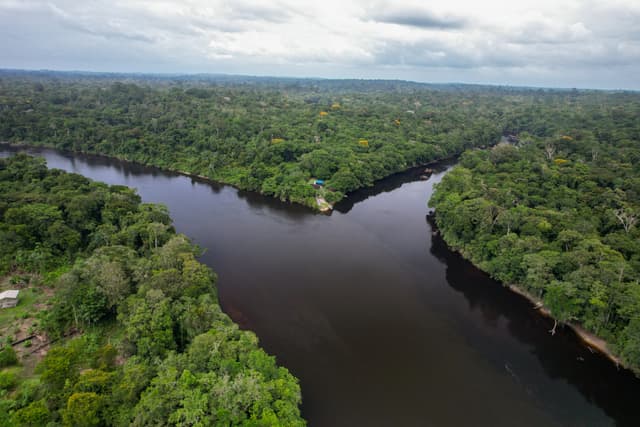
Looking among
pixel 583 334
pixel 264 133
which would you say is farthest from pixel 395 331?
pixel 264 133

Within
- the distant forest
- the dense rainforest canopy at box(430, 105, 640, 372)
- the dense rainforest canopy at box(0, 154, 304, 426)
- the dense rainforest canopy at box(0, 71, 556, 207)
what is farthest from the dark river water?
the dense rainforest canopy at box(0, 71, 556, 207)

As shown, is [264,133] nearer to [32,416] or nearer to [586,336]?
[586,336]

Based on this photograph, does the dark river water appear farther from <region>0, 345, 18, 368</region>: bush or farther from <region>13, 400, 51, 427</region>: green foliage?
<region>0, 345, 18, 368</region>: bush

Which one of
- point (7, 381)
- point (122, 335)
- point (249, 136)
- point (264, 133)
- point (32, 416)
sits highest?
point (264, 133)

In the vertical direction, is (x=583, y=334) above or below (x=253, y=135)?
below

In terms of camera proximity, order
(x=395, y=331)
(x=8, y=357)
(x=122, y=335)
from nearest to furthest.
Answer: (x=8, y=357), (x=122, y=335), (x=395, y=331)

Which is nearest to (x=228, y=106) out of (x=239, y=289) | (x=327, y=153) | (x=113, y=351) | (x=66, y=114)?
(x=66, y=114)

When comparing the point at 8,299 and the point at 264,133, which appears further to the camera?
the point at 264,133
